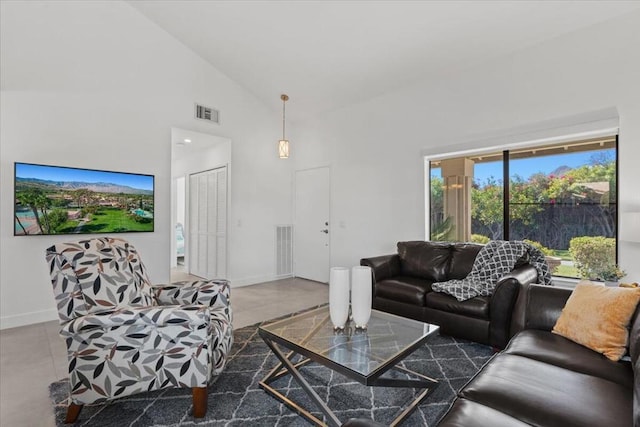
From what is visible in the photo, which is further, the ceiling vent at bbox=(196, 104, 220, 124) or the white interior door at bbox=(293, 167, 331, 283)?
the white interior door at bbox=(293, 167, 331, 283)

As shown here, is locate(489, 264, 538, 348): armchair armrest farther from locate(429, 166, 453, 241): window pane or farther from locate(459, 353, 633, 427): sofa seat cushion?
locate(429, 166, 453, 241): window pane

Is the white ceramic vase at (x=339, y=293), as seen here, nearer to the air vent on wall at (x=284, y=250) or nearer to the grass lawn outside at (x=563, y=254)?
the grass lawn outside at (x=563, y=254)

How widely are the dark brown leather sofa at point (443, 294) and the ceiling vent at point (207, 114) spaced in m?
3.13

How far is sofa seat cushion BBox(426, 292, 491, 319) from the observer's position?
8.66 feet

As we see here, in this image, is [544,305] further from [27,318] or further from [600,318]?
[27,318]

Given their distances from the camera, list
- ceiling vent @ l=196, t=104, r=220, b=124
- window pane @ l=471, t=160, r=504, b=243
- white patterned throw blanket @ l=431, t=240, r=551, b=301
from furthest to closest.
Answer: ceiling vent @ l=196, t=104, r=220, b=124
window pane @ l=471, t=160, r=504, b=243
white patterned throw blanket @ l=431, t=240, r=551, b=301

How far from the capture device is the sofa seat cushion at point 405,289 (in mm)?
3041

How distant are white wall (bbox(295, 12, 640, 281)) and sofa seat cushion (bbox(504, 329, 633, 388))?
5.82 feet

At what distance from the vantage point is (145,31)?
4.05 m

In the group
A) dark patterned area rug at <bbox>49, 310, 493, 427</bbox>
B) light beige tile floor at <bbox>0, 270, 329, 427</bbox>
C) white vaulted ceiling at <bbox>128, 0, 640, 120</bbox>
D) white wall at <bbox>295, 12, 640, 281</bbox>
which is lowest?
light beige tile floor at <bbox>0, 270, 329, 427</bbox>

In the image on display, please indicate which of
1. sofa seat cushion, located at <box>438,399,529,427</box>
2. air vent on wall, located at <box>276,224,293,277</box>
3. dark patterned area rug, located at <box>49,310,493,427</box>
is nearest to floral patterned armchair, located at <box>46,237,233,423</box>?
dark patterned area rug, located at <box>49,310,493,427</box>

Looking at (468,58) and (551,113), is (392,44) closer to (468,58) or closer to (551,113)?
(468,58)

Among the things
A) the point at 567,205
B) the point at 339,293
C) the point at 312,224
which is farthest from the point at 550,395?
the point at 312,224

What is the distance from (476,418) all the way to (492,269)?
207 cm
